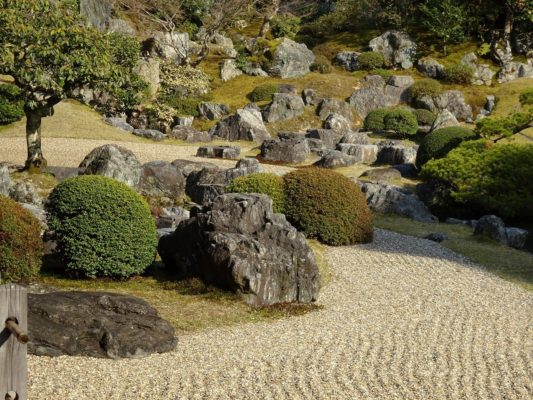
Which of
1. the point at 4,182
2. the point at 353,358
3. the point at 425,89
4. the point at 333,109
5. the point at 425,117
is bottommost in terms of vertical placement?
the point at 353,358

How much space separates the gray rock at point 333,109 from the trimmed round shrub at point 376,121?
1.92m

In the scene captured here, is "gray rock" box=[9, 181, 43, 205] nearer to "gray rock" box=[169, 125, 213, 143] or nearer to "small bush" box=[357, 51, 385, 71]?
"gray rock" box=[169, 125, 213, 143]

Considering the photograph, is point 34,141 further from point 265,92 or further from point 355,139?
point 265,92

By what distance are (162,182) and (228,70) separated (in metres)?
Answer: 28.1

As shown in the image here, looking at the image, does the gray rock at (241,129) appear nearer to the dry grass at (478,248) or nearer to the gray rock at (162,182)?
the gray rock at (162,182)

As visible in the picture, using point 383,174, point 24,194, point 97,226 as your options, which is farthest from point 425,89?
point 97,226

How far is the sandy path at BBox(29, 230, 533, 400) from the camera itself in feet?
28.6

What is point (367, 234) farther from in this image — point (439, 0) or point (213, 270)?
point (439, 0)

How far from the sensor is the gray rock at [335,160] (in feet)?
107

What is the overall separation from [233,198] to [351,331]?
4.25m

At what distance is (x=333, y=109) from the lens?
45156 mm

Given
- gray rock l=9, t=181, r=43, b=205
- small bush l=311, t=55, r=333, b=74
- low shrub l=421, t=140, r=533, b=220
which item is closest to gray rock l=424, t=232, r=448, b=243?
low shrub l=421, t=140, r=533, b=220

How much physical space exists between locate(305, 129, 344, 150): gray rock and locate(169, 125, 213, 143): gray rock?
5551mm

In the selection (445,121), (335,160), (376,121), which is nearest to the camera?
(335,160)
